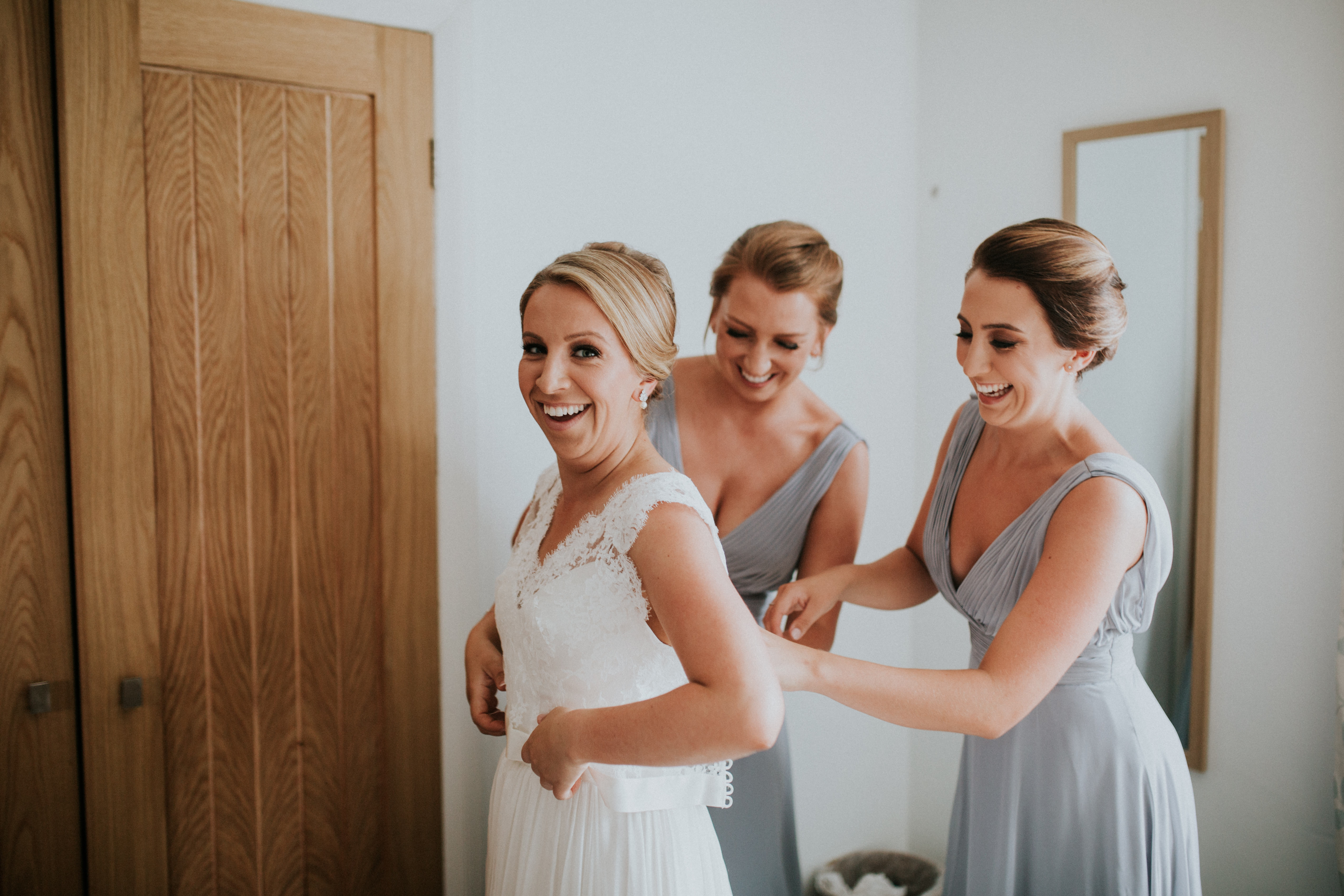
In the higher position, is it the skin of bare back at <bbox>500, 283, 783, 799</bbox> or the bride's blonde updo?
the bride's blonde updo

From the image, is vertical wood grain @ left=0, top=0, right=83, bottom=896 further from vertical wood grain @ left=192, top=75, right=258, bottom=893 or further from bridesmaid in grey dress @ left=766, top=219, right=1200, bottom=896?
bridesmaid in grey dress @ left=766, top=219, right=1200, bottom=896

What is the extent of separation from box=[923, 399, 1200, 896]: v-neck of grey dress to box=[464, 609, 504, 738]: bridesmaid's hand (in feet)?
2.76

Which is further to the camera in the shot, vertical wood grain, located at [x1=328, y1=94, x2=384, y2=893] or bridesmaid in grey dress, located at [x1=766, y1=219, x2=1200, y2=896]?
vertical wood grain, located at [x1=328, y1=94, x2=384, y2=893]

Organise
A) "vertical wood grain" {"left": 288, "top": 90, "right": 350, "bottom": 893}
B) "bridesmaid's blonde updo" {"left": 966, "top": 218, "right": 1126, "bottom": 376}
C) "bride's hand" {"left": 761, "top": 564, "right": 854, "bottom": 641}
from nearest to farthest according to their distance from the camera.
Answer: "bridesmaid's blonde updo" {"left": 966, "top": 218, "right": 1126, "bottom": 376} → "bride's hand" {"left": 761, "top": 564, "right": 854, "bottom": 641} → "vertical wood grain" {"left": 288, "top": 90, "right": 350, "bottom": 893}

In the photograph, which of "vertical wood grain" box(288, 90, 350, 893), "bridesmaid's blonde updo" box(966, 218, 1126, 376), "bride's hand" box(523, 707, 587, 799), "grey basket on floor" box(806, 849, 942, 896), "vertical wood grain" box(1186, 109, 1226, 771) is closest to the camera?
"bride's hand" box(523, 707, 587, 799)

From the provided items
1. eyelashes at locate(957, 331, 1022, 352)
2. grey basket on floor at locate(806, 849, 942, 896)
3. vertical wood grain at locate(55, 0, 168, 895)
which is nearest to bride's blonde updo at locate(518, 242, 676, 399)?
eyelashes at locate(957, 331, 1022, 352)

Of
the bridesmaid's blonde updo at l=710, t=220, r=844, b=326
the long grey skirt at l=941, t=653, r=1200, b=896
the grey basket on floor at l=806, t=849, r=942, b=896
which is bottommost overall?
the grey basket on floor at l=806, t=849, r=942, b=896

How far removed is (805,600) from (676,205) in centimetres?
114

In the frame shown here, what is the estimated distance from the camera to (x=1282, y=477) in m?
2.21

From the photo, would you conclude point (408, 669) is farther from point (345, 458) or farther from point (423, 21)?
point (423, 21)

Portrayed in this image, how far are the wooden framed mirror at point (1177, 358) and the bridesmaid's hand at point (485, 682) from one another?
1.65 metres

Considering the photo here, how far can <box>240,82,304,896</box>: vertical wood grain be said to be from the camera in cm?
182

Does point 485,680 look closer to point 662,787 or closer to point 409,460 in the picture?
point 662,787

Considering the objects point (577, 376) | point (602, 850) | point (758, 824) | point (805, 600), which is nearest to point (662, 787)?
point (602, 850)
